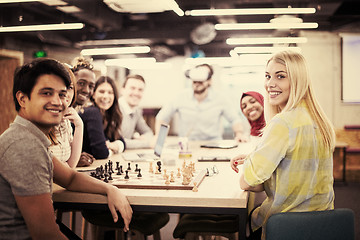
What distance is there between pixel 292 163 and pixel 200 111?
375 centimetres

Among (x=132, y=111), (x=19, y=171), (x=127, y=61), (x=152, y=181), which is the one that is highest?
(x=127, y=61)

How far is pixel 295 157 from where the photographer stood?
1989mm

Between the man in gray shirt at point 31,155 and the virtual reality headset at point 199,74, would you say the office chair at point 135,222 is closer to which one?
the man in gray shirt at point 31,155

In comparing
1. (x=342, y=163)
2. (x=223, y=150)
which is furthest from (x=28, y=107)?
(x=342, y=163)

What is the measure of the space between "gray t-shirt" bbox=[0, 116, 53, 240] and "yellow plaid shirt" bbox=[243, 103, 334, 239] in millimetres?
1048

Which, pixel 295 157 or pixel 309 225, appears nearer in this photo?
pixel 309 225

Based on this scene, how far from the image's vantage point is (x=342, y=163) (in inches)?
301

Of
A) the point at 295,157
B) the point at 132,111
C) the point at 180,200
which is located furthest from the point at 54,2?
the point at 295,157

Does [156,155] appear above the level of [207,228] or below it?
above

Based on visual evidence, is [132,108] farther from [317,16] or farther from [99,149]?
[317,16]

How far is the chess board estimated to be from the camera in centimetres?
220

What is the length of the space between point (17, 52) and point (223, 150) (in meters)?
7.27

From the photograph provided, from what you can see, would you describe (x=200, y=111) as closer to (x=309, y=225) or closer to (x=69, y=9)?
(x=309, y=225)

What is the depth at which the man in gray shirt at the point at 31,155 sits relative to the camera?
1.63 m
